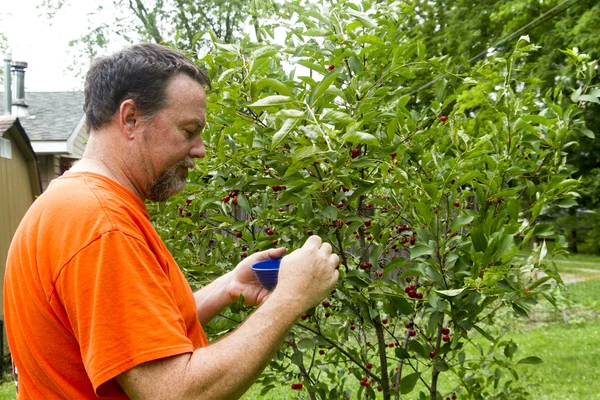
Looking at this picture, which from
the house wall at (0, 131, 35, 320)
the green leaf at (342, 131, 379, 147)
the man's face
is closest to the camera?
the man's face

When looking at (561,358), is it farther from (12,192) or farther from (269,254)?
(12,192)

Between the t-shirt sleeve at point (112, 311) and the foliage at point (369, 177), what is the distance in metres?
0.61

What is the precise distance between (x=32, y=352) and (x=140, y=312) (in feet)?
0.99

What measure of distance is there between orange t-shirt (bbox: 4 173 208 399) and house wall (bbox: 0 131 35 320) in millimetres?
10155

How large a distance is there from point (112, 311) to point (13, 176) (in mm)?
11372

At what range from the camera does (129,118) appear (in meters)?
1.58

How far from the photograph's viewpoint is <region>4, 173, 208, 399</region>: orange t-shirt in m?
1.27

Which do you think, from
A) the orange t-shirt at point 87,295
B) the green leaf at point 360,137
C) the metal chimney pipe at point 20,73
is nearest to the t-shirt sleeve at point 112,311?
the orange t-shirt at point 87,295

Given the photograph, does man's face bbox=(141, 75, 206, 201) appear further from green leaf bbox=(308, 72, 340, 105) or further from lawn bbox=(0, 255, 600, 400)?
lawn bbox=(0, 255, 600, 400)

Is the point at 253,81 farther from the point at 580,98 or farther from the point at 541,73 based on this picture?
the point at 541,73

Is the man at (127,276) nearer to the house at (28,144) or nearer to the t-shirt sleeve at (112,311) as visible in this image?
the t-shirt sleeve at (112,311)

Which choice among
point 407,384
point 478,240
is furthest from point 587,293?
point 478,240

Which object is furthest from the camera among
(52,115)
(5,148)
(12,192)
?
(52,115)

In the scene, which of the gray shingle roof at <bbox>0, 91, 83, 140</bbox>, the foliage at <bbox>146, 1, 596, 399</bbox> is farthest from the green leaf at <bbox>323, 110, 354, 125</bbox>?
the gray shingle roof at <bbox>0, 91, 83, 140</bbox>
